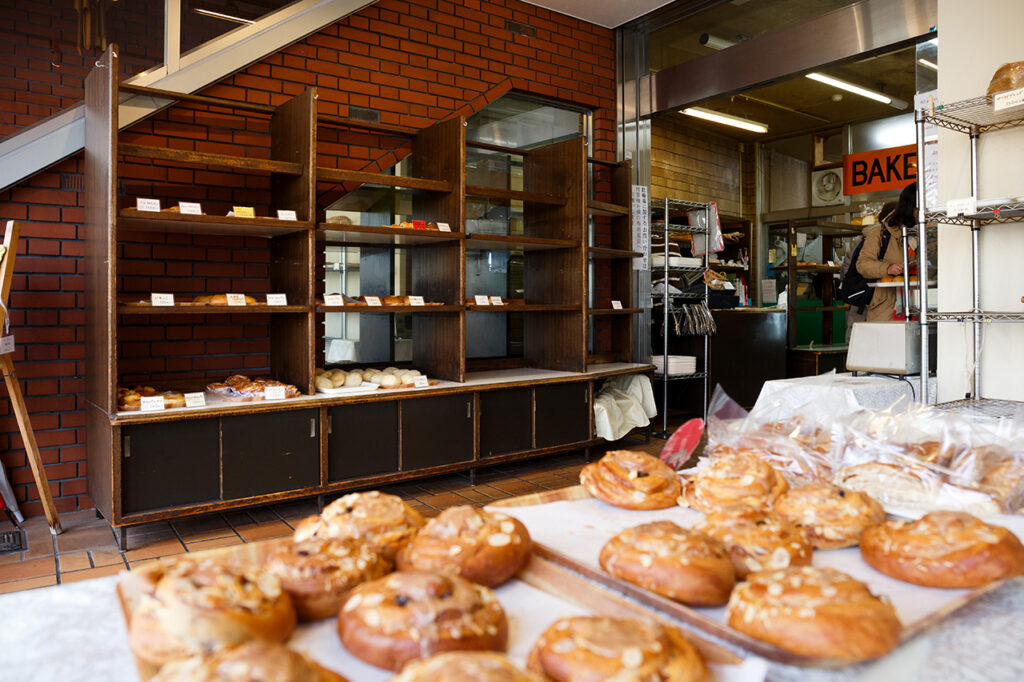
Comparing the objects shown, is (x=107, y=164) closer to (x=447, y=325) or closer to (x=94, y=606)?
(x=447, y=325)

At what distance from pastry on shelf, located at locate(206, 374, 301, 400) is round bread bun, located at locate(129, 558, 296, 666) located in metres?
2.90

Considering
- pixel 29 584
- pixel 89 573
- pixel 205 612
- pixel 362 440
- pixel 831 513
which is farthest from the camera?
pixel 362 440

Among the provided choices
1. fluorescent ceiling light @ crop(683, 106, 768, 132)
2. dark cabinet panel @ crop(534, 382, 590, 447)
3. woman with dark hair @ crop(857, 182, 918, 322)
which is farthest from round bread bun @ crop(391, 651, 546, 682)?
fluorescent ceiling light @ crop(683, 106, 768, 132)

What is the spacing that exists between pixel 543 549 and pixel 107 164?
3098 mm

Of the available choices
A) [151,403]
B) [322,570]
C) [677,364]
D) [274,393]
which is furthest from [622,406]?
[322,570]

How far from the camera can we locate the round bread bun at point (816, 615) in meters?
0.79

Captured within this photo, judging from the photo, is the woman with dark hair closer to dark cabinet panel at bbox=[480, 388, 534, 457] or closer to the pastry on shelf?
dark cabinet panel at bbox=[480, 388, 534, 457]

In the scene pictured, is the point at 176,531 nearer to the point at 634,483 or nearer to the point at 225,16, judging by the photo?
the point at 225,16

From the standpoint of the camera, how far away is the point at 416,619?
809mm

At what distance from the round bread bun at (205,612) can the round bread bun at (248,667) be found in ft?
0.12

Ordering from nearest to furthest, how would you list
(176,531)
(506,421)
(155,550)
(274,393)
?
(155,550)
(176,531)
(274,393)
(506,421)

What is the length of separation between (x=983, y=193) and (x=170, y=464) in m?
3.79

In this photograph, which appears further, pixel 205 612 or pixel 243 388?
pixel 243 388

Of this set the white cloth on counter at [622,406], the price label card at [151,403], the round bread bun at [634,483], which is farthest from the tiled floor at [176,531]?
the round bread bun at [634,483]
